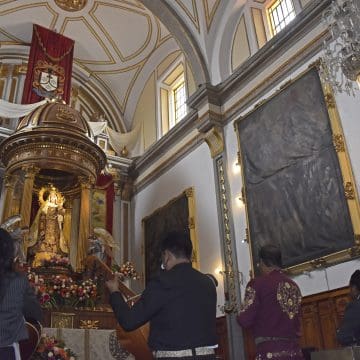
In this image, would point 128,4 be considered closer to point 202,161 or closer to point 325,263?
point 202,161

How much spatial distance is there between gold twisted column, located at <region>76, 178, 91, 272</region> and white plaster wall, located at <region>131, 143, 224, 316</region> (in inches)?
87.9

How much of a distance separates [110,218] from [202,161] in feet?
10.8

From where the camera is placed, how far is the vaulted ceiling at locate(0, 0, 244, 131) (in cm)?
1020

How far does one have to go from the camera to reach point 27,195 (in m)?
8.58

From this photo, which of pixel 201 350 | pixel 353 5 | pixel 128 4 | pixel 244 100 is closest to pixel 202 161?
pixel 244 100

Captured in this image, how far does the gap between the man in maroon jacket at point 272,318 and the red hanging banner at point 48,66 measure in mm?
9064

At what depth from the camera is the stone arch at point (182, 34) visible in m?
10.1

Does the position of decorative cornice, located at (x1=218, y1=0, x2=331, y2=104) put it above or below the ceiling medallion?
below

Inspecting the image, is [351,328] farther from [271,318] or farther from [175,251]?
[175,251]

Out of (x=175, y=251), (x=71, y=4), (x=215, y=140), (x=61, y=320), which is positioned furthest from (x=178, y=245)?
(x=71, y=4)

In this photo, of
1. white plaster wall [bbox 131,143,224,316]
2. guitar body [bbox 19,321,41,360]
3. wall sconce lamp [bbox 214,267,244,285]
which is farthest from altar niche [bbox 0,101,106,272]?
guitar body [bbox 19,321,41,360]

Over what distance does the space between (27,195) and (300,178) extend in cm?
519

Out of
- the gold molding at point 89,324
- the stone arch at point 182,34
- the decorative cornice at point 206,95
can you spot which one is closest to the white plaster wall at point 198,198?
the decorative cornice at point 206,95

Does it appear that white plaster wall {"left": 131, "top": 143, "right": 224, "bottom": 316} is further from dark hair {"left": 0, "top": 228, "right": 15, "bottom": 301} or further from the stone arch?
dark hair {"left": 0, "top": 228, "right": 15, "bottom": 301}
